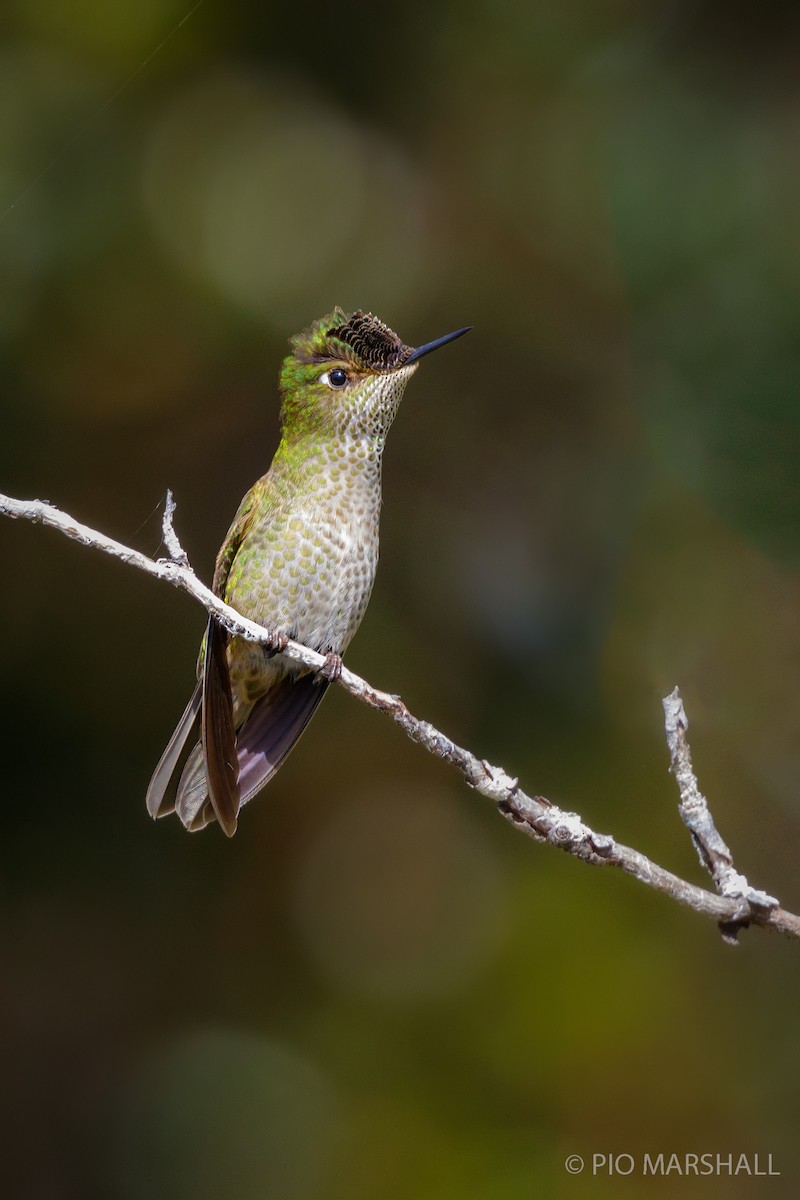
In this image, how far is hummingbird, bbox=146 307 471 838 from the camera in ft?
7.29

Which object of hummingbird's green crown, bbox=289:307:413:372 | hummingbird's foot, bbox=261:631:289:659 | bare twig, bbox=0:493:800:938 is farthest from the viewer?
hummingbird's green crown, bbox=289:307:413:372

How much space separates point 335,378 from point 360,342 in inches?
3.6

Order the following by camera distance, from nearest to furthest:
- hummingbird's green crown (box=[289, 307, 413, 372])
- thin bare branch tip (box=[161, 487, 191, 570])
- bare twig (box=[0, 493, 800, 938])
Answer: bare twig (box=[0, 493, 800, 938]), thin bare branch tip (box=[161, 487, 191, 570]), hummingbird's green crown (box=[289, 307, 413, 372])

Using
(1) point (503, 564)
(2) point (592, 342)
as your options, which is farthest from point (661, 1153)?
(2) point (592, 342)

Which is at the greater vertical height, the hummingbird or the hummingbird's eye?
the hummingbird's eye

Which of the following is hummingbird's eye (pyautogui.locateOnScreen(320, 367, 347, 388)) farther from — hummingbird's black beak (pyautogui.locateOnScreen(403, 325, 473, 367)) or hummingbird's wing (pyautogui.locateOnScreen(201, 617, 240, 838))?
hummingbird's wing (pyautogui.locateOnScreen(201, 617, 240, 838))

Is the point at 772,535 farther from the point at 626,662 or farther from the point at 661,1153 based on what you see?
the point at 661,1153

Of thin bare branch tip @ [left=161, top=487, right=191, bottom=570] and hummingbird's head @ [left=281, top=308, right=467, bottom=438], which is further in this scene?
hummingbird's head @ [left=281, top=308, right=467, bottom=438]

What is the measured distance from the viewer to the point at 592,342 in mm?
4148

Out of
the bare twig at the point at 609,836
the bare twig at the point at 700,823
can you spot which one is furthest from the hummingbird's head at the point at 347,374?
the bare twig at the point at 700,823

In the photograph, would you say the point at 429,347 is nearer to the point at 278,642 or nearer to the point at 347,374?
the point at 347,374

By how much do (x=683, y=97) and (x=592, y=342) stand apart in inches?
32.1

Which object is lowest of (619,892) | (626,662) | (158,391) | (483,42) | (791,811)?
(619,892)

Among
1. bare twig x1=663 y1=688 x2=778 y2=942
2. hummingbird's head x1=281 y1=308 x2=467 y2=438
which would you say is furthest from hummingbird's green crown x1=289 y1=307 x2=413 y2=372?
bare twig x1=663 y1=688 x2=778 y2=942
